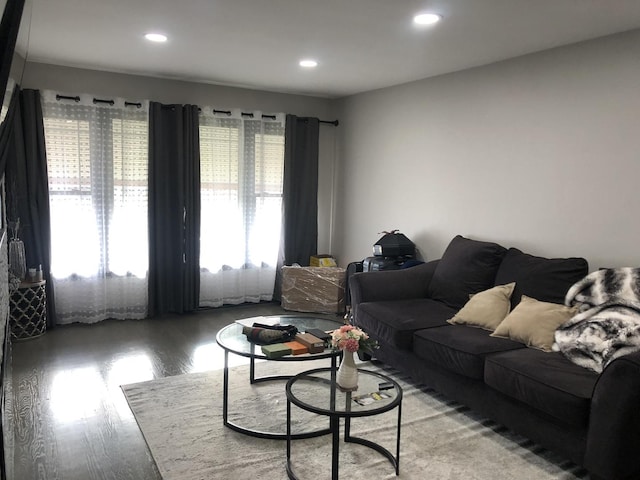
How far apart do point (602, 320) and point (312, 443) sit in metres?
1.68

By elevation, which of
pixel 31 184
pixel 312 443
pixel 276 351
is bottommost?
pixel 312 443

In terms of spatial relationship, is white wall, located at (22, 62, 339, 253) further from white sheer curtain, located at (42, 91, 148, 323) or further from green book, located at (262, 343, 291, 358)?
green book, located at (262, 343, 291, 358)

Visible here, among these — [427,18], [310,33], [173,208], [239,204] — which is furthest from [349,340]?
[239,204]

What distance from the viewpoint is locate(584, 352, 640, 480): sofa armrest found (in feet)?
7.06

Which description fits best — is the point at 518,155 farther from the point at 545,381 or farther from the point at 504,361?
the point at 545,381

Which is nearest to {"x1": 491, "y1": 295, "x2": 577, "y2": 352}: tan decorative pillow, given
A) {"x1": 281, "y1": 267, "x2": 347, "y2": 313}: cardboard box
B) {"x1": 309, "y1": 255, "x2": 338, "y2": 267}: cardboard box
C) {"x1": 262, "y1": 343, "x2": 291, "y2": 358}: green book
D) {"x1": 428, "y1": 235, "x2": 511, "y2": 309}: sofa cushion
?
{"x1": 428, "y1": 235, "x2": 511, "y2": 309}: sofa cushion

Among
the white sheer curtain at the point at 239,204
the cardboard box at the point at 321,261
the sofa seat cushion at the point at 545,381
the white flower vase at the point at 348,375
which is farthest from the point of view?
the cardboard box at the point at 321,261

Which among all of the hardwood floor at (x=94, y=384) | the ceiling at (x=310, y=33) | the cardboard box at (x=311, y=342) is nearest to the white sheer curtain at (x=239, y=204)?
the hardwood floor at (x=94, y=384)

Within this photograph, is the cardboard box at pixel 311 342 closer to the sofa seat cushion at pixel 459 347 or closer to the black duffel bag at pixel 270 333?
the black duffel bag at pixel 270 333

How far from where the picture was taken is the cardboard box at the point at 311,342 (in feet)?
9.01

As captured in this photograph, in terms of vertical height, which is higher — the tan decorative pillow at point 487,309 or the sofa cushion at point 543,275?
the sofa cushion at point 543,275

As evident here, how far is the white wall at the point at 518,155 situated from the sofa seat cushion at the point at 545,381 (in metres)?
0.99

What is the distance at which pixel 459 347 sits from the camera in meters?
2.96

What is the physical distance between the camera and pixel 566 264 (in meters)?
3.22
